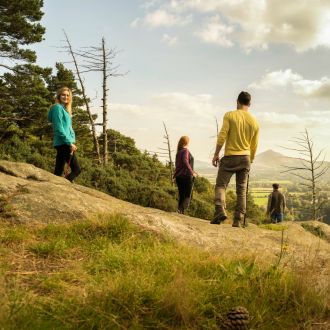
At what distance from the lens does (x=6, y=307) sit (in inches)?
88.7

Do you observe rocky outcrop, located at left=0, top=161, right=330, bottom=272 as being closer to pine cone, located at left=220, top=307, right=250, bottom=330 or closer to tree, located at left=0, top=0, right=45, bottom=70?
pine cone, located at left=220, top=307, right=250, bottom=330

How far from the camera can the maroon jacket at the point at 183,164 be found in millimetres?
9688

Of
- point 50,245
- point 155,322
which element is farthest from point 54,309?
point 50,245

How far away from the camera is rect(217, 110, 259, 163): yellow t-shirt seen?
22.4 feet

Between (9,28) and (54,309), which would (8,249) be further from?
(9,28)

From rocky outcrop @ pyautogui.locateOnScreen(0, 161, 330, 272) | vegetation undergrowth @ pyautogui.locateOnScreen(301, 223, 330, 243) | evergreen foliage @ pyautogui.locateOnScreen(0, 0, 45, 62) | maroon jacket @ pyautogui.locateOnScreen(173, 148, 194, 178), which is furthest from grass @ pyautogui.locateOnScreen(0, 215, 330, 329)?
evergreen foliage @ pyautogui.locateOnScreen(0, 0, 45, 62)

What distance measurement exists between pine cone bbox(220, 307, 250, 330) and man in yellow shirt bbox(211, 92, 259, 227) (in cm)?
429

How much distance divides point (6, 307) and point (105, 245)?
1852 millimetres

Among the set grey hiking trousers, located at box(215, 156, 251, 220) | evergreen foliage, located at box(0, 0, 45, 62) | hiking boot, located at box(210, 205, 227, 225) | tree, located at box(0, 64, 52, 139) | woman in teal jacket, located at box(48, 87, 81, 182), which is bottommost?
hiking boot, located at box(210, 205, 227, 225)

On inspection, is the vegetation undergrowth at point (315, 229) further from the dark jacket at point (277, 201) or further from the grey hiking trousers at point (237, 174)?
the grey hiking trousers at point (237, 174)

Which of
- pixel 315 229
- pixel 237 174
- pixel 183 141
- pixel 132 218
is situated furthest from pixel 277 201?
pixel 132 218

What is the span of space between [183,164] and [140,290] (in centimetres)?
716

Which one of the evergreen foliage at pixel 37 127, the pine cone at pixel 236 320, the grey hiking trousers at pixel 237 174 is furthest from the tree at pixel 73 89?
the pine cone at pixel 236 320

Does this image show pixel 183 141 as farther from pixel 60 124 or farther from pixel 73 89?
pixel 73 89
